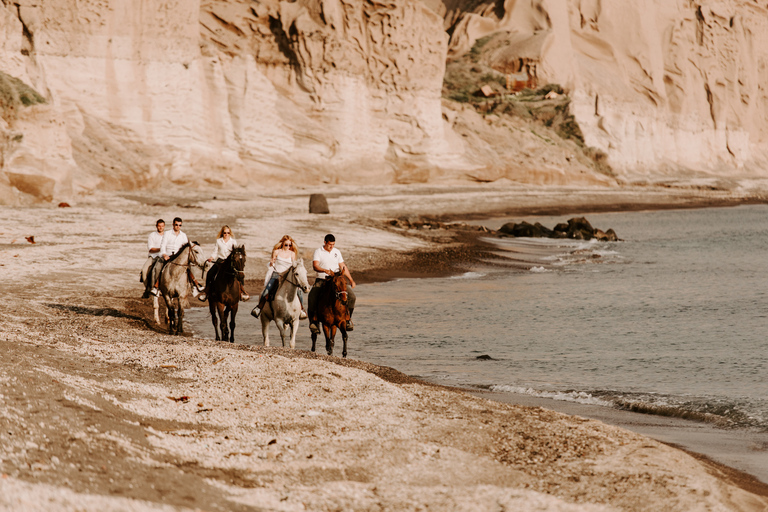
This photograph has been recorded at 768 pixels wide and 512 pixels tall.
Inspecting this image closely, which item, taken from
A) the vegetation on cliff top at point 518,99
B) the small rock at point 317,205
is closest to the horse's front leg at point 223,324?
the small rock at point 317,205

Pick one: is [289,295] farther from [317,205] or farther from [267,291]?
[317,205]

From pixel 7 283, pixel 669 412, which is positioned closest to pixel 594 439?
pixel 669 412

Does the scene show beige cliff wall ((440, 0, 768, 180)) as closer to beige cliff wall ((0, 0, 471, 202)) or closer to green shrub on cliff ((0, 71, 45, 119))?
beige cliff wall ((0, 0, 471, 202))

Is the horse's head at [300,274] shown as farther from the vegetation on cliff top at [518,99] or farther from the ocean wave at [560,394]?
the vegetation on cliff top at [518,99]

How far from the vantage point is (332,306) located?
11.8 meters

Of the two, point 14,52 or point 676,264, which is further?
point 14,52

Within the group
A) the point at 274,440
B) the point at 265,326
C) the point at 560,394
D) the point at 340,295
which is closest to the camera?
the point at 274,440

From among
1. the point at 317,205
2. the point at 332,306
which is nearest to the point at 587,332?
the point at 332,306

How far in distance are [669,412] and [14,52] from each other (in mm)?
33790

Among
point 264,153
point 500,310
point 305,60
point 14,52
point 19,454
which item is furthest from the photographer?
point 305,60

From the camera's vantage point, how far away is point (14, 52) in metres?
35.0

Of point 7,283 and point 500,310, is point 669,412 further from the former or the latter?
point 7,283

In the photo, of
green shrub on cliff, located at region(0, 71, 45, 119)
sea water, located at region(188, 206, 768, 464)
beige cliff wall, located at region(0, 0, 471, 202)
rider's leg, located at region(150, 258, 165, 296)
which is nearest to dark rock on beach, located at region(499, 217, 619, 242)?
sea water, located at region(188, 206, 768, 464)

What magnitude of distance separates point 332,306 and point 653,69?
86.7 m
